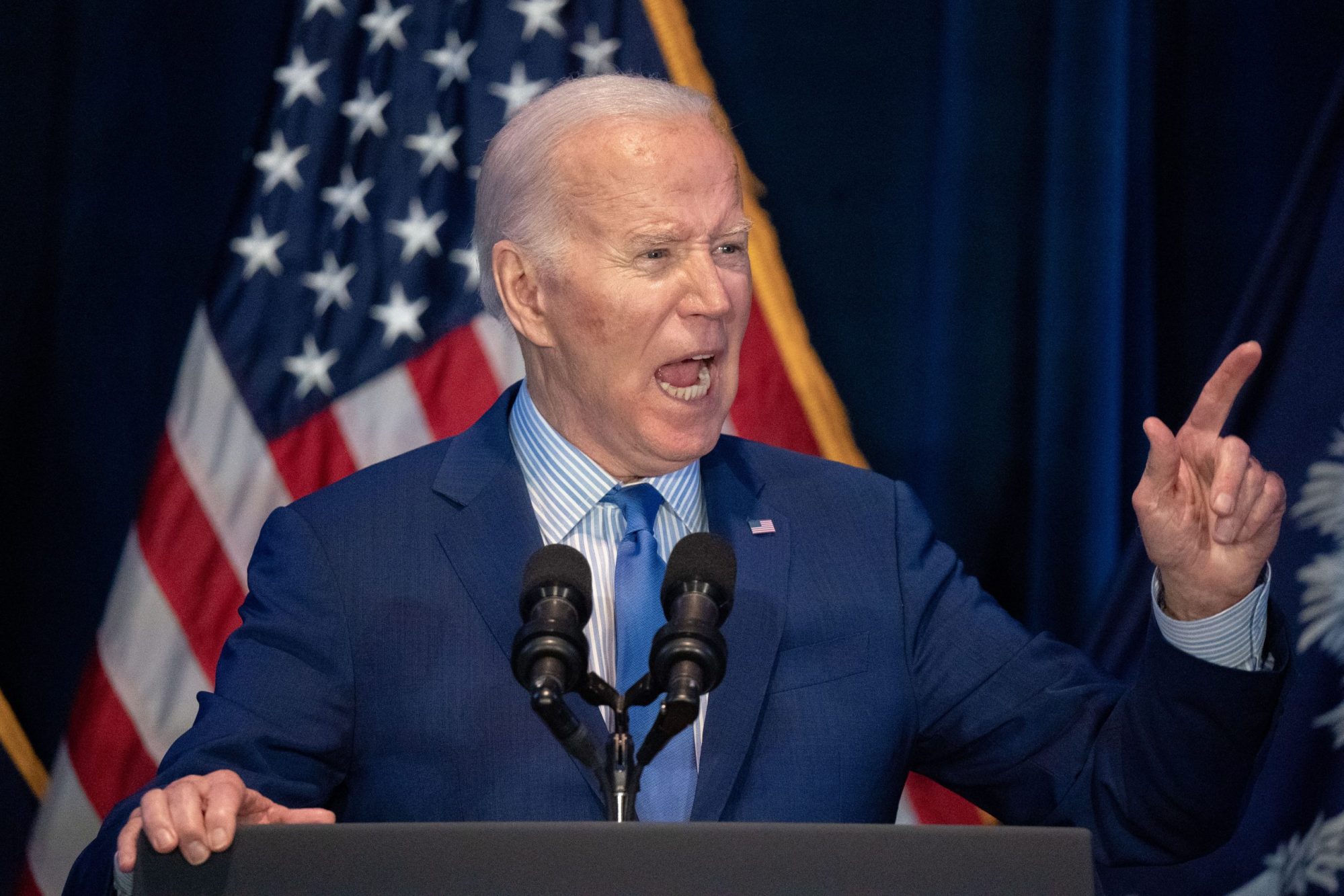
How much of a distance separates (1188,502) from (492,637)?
83cm

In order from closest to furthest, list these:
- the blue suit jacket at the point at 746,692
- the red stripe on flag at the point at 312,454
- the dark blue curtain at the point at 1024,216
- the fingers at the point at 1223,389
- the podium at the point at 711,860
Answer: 1. the podium at the point at 711,860
2. the fingers at the point at 1223,389
3. the blue suit jacket at the point at 746,692
4. the dark blue curtain at the point at 1024,216
5. the red stripe on flag at the point at 312,454

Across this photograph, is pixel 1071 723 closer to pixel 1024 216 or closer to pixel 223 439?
pixel 1024 216

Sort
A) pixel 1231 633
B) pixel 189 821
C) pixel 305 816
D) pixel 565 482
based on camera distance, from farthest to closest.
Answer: pixel 565 482, pixel 1231 633, pixel 305 816, pixel 189 821

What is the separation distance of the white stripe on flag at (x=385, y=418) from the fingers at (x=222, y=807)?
153cm

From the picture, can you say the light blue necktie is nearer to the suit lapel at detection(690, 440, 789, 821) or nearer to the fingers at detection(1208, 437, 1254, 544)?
the suit lapel at detection(690, 440, 789, 821)

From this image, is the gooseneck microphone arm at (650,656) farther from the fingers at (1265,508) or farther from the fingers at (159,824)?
the fingers at (1265,508)

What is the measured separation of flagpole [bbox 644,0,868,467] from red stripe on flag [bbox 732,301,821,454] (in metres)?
0.01

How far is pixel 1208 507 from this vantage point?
5.48ft

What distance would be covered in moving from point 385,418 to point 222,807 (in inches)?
65.5

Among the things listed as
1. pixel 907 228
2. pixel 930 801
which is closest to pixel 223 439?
pixel 907 228

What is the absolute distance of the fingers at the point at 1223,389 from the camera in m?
1.57

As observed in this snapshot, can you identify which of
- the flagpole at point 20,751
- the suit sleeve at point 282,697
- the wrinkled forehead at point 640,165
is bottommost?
the flagpole at point 20,751

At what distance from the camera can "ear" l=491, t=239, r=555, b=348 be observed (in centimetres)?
210

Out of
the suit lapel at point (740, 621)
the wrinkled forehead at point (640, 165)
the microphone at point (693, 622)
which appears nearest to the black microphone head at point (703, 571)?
the microphone at point (693, 622)
